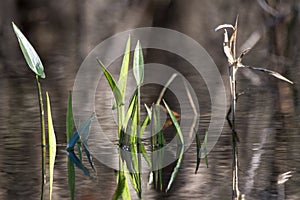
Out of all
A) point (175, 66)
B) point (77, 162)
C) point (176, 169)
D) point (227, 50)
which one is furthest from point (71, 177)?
point (175, 66)

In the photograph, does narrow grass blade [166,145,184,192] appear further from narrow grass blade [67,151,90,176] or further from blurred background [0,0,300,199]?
narrow grass blade [67,151,90,176]

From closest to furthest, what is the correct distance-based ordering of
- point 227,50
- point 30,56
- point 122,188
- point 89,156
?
point 122,188 < point 30,56 < point 89,156 < point 227,50

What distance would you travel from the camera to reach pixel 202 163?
2.17m

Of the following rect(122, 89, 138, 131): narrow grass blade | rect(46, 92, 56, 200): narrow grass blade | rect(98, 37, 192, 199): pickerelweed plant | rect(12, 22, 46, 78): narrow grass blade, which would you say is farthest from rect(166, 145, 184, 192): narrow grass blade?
rect(12, 22, 46, 78): narrow grass blade

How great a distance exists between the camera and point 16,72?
14.3ft

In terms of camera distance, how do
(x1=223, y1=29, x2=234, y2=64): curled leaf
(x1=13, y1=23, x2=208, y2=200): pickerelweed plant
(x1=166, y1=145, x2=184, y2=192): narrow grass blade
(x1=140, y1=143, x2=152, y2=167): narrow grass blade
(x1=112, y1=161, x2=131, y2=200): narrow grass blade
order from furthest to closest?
(x1=223, y1=29, x2=234, y2=64): curled leaf → (x1=140, y1=143, x2=152, y2=167): narrow grass blade → (x1=13, y1=23, x2=208, y2=200): pickerelweed plant → (x1=166, y1=145, x2=184, y2=192): narrow grass blade → (x1=112, y1=161, x2=131, y2=200): narrow grass blade

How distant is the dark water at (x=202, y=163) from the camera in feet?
6.12

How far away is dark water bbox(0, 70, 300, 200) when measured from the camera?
1865 millimetres

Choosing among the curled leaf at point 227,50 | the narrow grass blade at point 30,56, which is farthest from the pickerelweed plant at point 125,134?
the curled leaf at point 227,50

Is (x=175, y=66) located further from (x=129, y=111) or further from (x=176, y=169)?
(x=176, y=169)

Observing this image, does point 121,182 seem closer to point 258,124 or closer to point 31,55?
point 31,55

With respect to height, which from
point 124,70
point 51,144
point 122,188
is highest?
point 124,70

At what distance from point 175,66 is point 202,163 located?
2326 millimetres

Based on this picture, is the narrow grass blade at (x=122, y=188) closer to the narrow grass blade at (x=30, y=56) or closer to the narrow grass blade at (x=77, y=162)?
the narrow grass blade at (x=77, y=162)
